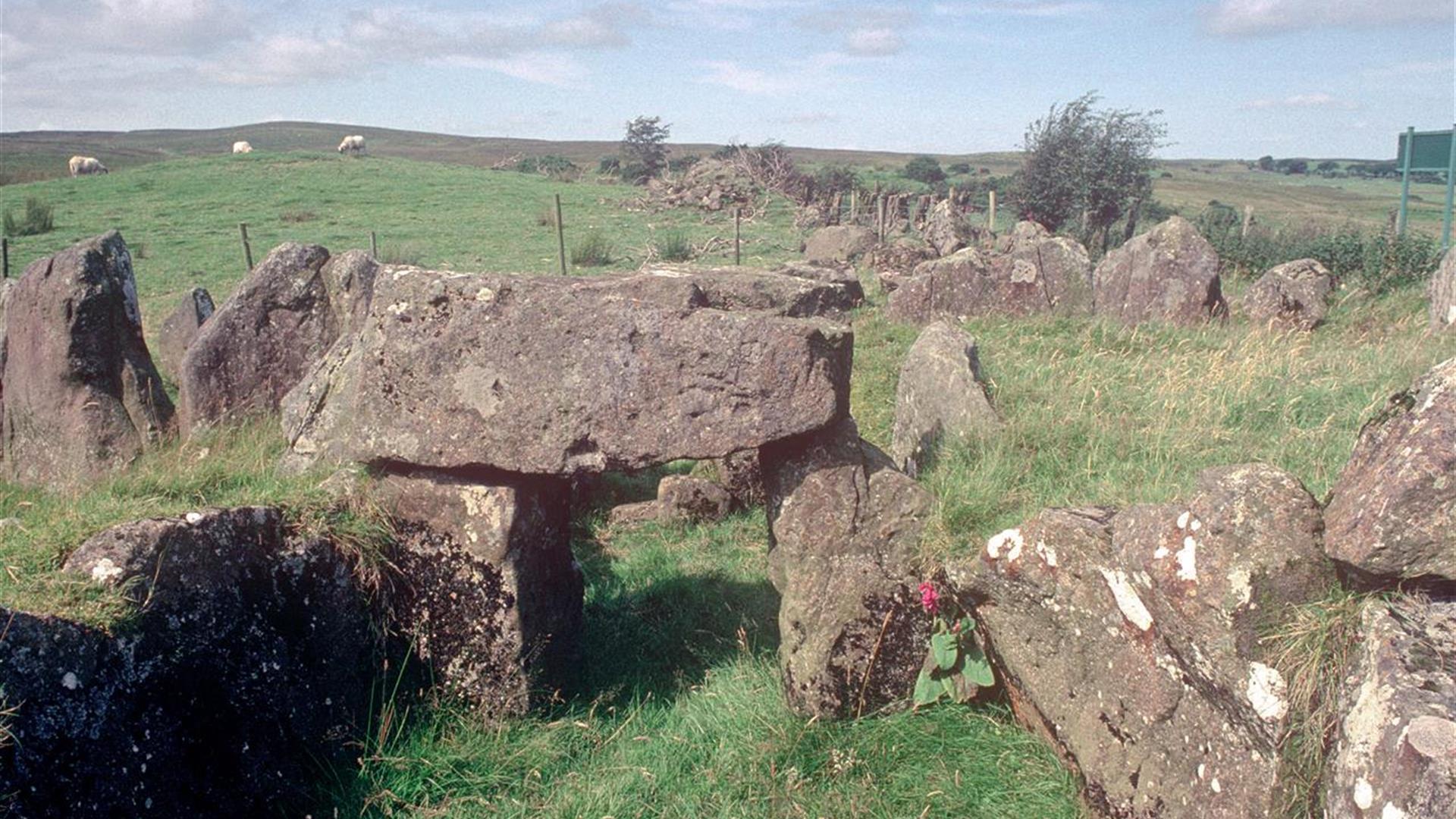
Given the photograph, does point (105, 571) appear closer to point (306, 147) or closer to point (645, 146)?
point (645, 146)

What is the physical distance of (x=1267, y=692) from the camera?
3.96 meters

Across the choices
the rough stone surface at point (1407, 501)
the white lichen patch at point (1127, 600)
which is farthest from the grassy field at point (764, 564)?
the rough stone surface at point (1407, 501)

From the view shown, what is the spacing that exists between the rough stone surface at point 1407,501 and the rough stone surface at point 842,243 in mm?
19063

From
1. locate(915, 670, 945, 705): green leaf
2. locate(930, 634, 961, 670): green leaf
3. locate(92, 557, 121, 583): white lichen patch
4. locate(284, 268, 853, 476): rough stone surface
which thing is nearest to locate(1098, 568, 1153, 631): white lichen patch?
locate(930, 634, 961, 670): green leaf

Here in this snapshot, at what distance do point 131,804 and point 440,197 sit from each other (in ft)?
124

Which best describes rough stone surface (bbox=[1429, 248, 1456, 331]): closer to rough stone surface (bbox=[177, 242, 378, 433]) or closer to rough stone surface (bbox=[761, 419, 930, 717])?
rough stone surface (bbox=[761, 419, 930, 717])

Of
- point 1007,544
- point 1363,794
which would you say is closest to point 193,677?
point 1007,544

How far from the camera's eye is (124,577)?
4.38 metres

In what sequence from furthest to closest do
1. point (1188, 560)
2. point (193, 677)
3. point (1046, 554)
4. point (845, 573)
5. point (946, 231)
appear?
point (946, 231)
point (845, 573)
point (1046, 554)
point (193, 677)
point (1188, 560)

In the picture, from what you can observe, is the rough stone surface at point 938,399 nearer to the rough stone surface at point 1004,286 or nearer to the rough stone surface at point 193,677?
the rough stone surface at point 193,677

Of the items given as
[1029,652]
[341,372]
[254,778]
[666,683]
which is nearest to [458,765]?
[254,778]

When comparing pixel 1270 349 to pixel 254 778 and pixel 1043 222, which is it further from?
pixel 1043 222

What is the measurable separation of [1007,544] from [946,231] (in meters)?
19.2

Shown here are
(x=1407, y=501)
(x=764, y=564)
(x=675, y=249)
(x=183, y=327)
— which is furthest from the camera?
(x=675, y=249)
